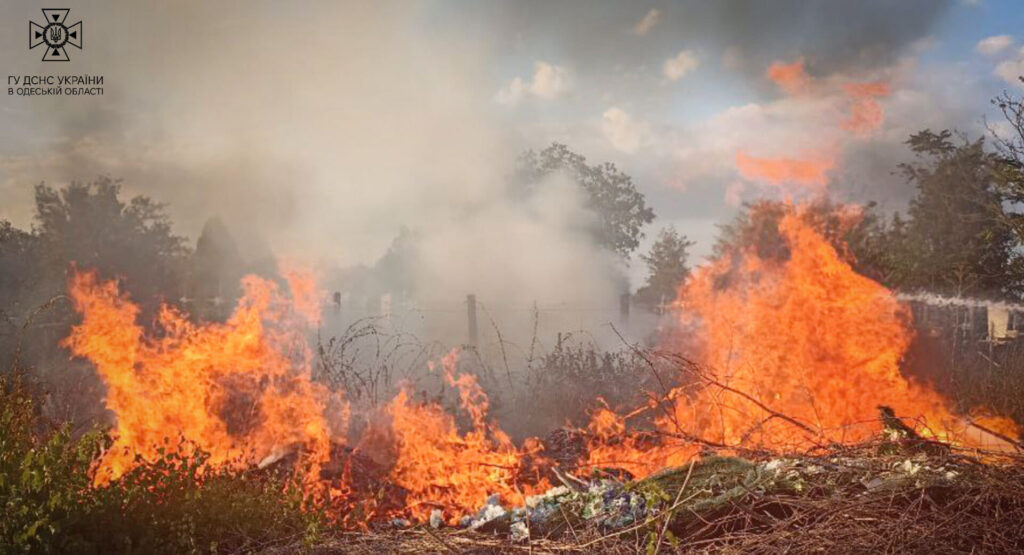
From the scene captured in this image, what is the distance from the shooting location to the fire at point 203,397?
6.48 meters

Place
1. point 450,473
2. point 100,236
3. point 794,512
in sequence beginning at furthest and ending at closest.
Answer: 1. point 100,236
2. point 450,473
3. point 794,512

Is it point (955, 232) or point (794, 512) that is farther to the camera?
point (955, 232)

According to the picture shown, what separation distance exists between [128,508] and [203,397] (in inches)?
85.3

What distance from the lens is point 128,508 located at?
475 centimetres

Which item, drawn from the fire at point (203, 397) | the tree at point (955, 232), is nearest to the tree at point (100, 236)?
the fire at point (203, 397)

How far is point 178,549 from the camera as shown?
4648mm

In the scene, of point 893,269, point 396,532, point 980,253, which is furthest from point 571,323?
point 396,532

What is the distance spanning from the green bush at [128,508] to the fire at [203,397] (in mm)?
744

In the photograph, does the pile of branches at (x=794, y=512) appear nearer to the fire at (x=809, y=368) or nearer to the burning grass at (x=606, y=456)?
the burning grass at (x=606, y=456)

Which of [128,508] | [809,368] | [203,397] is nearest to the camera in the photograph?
[128,508]

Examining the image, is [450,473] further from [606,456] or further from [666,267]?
[666,267]

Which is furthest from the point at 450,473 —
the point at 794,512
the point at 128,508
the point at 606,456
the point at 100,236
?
the point at 100,236

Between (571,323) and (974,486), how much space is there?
20.8 meters

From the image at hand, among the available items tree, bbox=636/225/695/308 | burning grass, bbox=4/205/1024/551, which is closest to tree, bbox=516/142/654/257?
tree, bbox=636/225/695/308
